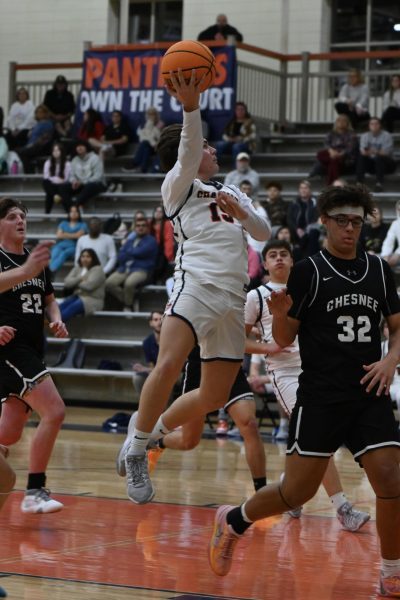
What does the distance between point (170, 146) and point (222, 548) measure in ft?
7.63

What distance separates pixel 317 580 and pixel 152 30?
19081mm

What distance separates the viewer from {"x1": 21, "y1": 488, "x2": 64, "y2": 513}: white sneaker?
7.48 meters

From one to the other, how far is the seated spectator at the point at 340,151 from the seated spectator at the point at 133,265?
3.05m

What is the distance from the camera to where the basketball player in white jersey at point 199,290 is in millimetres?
6293

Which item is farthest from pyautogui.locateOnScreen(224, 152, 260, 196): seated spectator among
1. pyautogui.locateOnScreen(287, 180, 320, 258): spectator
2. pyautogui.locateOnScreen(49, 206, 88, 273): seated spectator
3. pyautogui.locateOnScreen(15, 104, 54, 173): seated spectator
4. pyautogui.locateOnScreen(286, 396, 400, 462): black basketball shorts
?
pyautogui.locateOnScreen(286, 396, 400, 462): black basketball shorts

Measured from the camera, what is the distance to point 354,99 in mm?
19703

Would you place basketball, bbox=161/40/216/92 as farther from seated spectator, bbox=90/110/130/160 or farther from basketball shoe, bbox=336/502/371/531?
seated spectator, bbox=90/110/130/160

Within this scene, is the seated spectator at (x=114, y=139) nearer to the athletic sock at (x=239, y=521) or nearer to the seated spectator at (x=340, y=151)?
the seated spectator at (x=340, y=151)

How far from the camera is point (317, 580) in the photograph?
595 cm

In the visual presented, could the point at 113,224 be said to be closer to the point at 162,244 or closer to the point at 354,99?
the point at 162,244

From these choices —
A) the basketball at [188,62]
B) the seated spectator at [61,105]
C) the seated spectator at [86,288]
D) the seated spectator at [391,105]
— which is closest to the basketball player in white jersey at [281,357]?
the basketball at [188,62]

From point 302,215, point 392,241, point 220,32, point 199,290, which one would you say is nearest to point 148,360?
point 302,215

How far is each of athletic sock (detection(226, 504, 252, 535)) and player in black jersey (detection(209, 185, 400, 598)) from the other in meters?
0.10

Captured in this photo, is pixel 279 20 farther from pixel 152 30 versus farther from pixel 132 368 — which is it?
pixel 132 368
